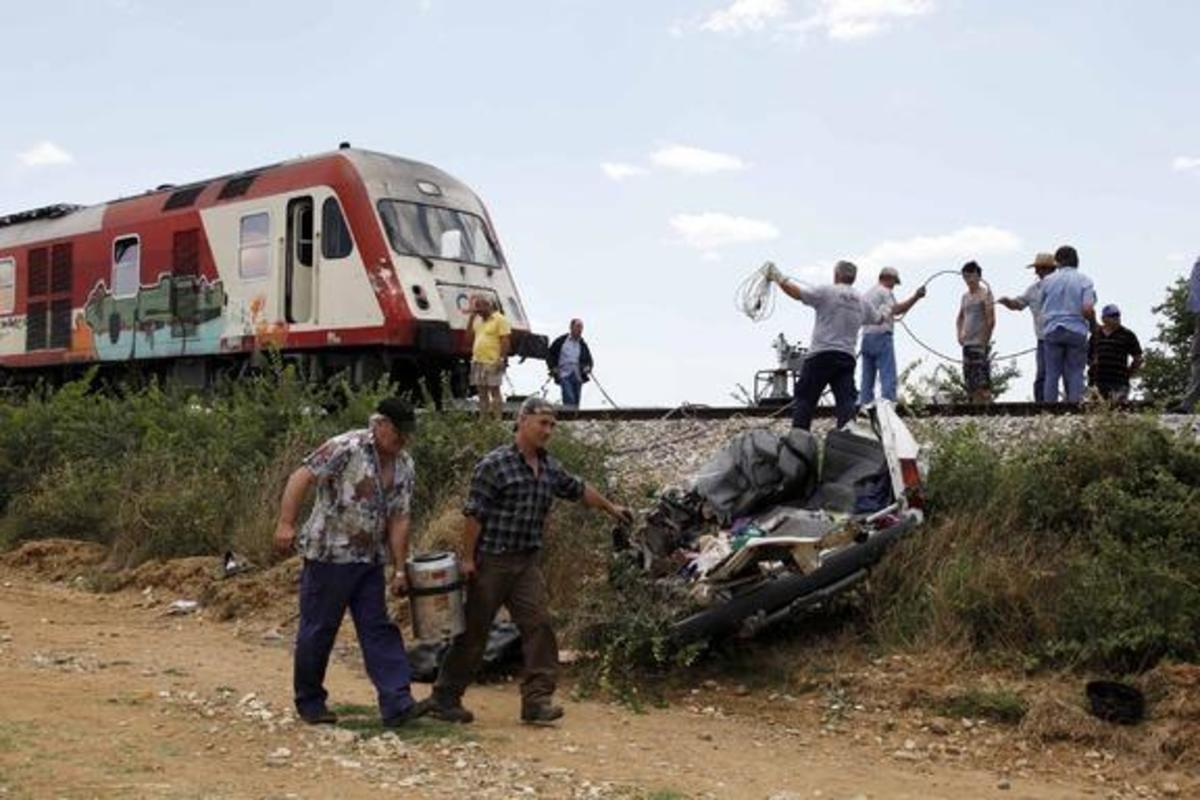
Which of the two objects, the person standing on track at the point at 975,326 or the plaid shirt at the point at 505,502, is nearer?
the plaid shirt at the point at 505,502

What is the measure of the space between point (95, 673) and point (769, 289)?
5.26 meters

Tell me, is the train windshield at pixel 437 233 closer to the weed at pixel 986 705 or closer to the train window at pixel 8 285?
the train window at pixel 8 285

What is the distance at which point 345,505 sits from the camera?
693 centimetres

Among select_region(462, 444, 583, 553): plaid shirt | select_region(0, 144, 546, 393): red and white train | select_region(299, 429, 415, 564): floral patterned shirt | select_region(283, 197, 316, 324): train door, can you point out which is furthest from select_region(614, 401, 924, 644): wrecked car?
select_region(283, 197, 316, 324): train door

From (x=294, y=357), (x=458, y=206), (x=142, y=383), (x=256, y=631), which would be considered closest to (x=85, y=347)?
(x=142, y=383)

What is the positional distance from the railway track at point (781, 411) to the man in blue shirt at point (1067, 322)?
51 cm

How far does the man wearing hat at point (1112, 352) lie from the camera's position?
13445 mm

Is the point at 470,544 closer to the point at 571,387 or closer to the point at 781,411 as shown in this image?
the point at 781,411

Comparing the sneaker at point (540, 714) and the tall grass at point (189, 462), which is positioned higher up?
the tall grass at point (189, 462)

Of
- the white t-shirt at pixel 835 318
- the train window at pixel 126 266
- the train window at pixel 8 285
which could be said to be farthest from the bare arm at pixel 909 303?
the train window at pixel 8 285

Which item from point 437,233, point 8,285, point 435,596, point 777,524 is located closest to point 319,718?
point 435,596

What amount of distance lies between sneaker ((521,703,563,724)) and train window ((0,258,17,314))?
16.0 meters

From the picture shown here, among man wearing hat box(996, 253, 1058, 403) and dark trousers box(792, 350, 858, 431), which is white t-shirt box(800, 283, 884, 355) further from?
man wearing hat box(996, 253, 1058, 403)

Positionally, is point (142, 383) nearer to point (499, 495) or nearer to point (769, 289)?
point (769, 289)
